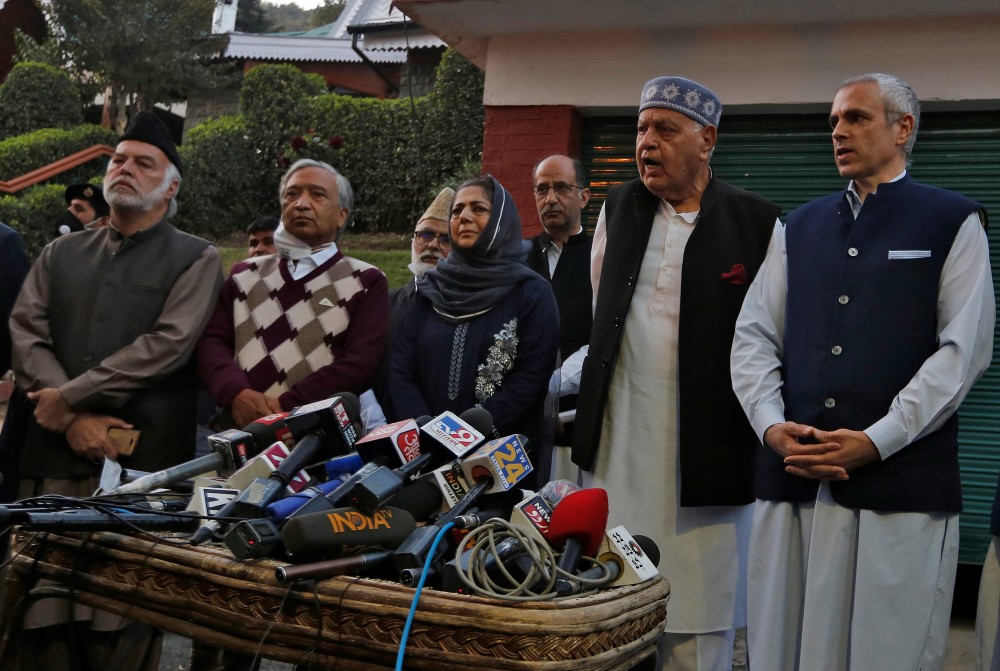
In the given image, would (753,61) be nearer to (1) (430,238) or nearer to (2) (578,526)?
(1) (430,238)

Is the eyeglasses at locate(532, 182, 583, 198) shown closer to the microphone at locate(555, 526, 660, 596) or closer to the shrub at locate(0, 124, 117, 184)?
the microphone at locate(555, 526, 660, 596)

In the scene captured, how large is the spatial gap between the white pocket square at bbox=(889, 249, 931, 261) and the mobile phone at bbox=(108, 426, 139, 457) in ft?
9.38

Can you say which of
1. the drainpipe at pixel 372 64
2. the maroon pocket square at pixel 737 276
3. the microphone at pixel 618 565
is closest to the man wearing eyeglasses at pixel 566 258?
the maroon pocket square at pixel 737 276

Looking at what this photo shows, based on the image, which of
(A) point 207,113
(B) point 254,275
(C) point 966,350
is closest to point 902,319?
(C) point 966,350

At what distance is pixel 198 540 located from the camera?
2654 mm

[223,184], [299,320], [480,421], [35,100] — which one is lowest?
[480,421]

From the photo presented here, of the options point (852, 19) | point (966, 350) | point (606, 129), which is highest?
point (852, 19)

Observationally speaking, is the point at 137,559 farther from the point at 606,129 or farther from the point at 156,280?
the point at 606,129

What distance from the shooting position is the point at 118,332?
178 inches

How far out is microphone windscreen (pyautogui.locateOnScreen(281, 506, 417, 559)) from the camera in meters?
2.39

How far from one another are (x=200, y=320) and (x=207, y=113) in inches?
847

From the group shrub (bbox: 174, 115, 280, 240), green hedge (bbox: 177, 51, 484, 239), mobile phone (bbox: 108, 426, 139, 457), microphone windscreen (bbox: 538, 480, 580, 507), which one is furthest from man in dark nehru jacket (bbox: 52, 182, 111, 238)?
shrub (bbox: 174, 115, 280, 240)

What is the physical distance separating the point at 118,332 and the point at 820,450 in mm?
2767

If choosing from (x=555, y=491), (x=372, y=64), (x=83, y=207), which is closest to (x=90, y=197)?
(x=83, y=207)
